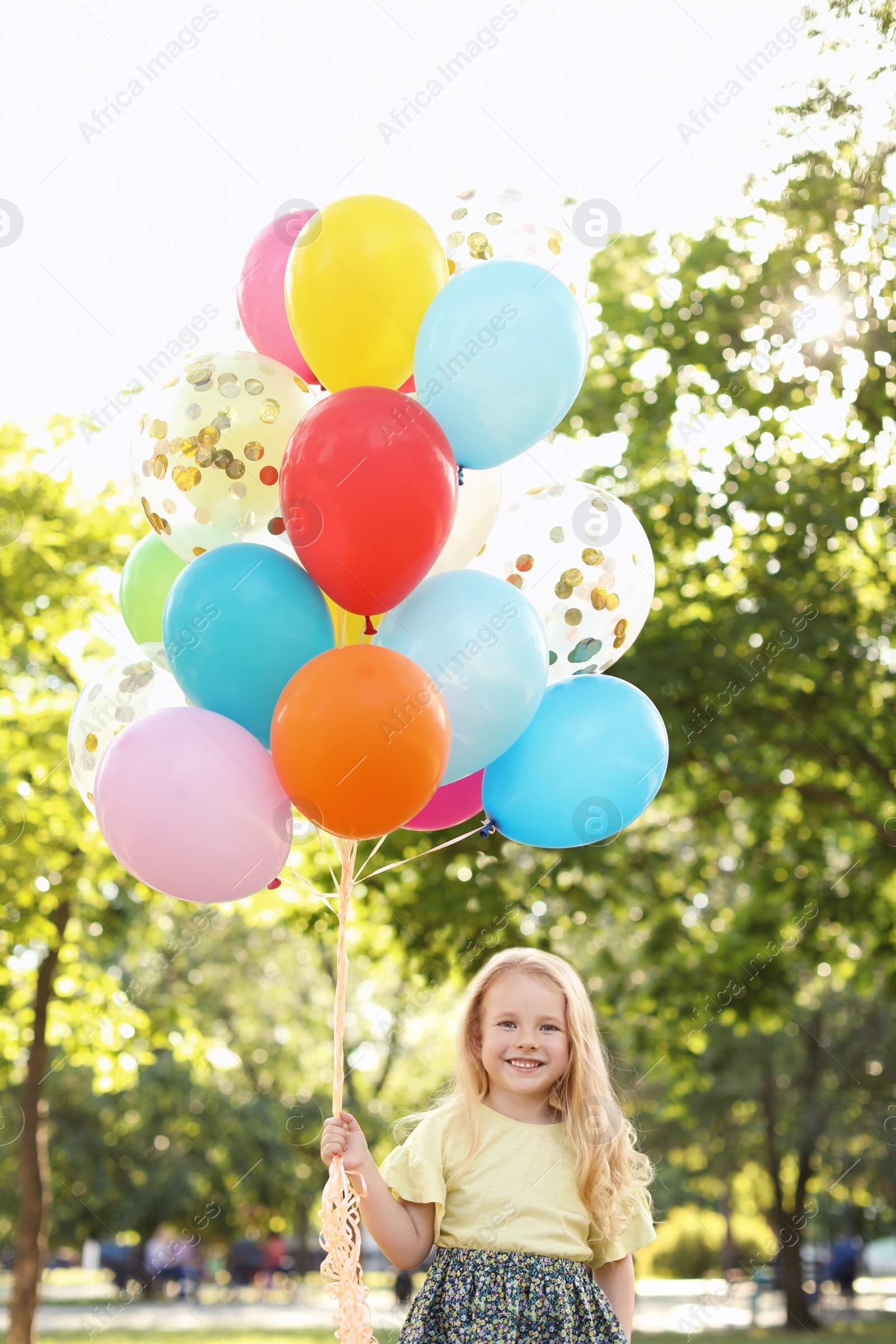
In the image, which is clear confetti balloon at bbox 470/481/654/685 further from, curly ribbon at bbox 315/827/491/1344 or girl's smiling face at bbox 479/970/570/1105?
curly ribbon at bbox 315/827/491/1344

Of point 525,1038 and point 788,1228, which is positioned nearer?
point 525,1038

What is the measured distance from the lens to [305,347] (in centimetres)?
297

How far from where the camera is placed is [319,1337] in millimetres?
13289

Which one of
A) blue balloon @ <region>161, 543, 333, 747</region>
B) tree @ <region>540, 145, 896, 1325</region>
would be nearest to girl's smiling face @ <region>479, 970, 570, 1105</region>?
blue balloon @ <region>161, 543, 333, 747</region>

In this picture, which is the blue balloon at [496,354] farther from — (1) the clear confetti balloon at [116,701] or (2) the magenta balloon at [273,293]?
(1) the clear confetti balloon at [116,701]

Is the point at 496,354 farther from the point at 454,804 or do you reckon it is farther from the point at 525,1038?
the point at 525,1038

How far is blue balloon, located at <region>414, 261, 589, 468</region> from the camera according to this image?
2814mm

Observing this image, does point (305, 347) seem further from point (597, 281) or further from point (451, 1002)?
point (451, 1002)

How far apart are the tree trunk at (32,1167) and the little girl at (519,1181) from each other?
262 inches

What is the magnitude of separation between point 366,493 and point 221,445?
0.52 m

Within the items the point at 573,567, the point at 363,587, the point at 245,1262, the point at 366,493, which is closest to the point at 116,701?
the point at 363,587

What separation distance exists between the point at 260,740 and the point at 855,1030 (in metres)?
15.0

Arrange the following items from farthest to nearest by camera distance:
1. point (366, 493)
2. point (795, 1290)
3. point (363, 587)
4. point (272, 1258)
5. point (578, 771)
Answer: point (272, 1258) < point (795, 1290) < point (578, 771) < point (363, 587) < point (366, 493)

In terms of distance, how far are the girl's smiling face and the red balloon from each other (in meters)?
1.01
